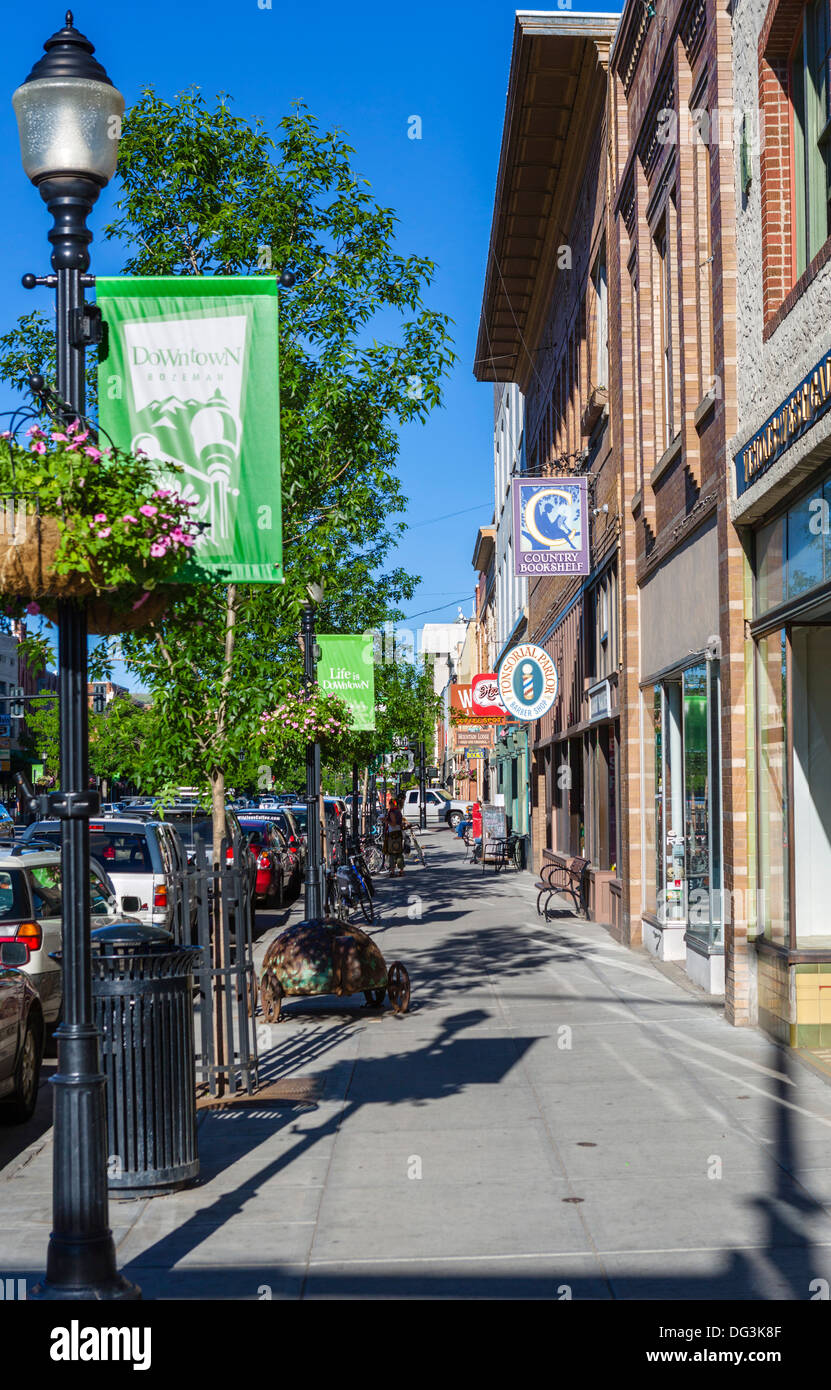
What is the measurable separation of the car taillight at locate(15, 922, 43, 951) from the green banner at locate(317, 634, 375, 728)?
9243 millimetres

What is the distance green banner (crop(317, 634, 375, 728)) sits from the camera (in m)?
20.4

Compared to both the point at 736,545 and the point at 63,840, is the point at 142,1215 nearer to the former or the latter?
the point at 63,840

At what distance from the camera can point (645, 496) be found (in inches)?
644

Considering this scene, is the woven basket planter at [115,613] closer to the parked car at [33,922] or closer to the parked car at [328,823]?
the parked car at [33,922]

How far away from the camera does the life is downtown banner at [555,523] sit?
20.0 metres

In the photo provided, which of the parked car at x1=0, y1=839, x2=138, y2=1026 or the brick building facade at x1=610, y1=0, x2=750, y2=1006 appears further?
the brick building facade at x1=610, y1=0, x2=750, y2=1006

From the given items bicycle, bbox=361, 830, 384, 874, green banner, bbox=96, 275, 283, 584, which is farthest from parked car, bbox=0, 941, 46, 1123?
bicycle, bbox=361, 830, 384, 874

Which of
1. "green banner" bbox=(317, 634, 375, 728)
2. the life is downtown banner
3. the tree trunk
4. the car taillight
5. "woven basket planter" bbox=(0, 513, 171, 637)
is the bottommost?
the car taillight

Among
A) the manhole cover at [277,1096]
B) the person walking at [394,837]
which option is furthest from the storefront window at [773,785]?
the person walking at [394,837]

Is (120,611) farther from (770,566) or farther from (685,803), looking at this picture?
(685,803)

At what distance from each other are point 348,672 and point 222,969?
11.4 meters

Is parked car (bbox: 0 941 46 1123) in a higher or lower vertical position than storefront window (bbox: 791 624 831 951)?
lower

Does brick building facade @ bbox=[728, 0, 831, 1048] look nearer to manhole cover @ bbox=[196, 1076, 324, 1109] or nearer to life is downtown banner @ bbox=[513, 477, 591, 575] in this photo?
manhole cover @ bbox=[196, 1076, 324, 1109]

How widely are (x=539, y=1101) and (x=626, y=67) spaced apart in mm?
13734
